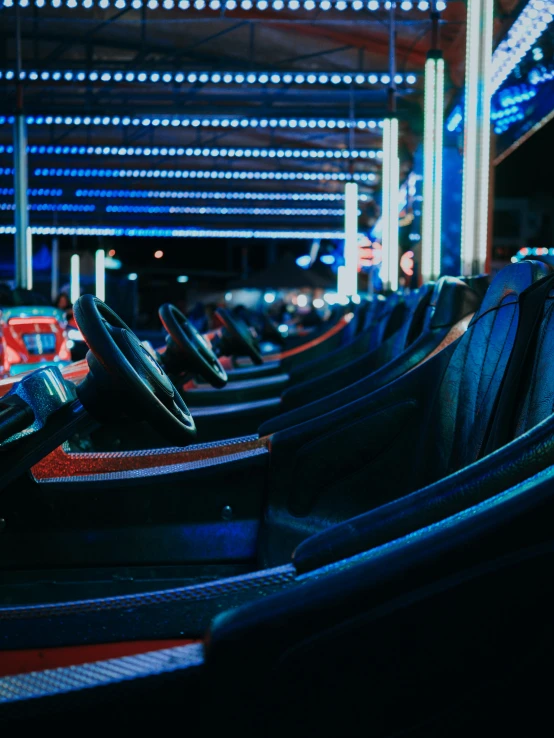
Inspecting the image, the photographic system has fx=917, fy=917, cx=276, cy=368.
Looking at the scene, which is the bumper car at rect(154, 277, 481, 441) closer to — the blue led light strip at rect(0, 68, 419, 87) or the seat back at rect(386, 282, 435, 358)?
the seat back at rect(386, 282, 435, 358)

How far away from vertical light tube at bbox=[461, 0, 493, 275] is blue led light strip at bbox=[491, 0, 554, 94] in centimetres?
363

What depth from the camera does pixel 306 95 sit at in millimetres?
12008

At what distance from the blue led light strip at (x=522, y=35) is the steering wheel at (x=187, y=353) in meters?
3.55

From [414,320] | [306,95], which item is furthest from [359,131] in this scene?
[414,320]

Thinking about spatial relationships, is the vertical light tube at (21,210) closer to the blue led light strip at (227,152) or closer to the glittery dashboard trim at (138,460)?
the blue led light strip at (227,152)

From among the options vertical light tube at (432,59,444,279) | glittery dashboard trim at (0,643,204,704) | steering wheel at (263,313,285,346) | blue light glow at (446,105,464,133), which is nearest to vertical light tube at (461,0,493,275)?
vertical light tube at (432,59,444,279)

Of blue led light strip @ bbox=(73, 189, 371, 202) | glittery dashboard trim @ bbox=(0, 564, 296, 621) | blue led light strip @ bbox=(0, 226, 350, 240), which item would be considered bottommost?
glittery dashboard trim @ bbox=(0, 564, 296, 621)

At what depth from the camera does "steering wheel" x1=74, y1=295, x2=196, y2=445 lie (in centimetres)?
172

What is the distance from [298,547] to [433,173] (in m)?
3.30

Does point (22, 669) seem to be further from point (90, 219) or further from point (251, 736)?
point (90, 219)

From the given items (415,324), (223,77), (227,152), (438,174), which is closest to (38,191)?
(227,152)

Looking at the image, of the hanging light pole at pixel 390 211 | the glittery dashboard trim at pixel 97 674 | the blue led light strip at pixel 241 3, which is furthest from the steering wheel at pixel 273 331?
the glittery dashboard trim at pixel 97 674

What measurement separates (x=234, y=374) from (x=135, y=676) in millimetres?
5349

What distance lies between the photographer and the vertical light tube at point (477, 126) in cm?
272
